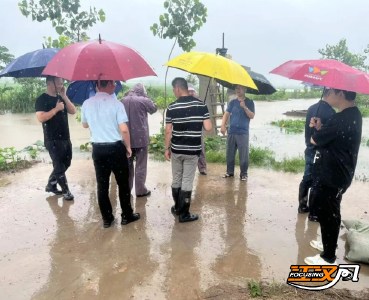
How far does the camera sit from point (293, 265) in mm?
3211

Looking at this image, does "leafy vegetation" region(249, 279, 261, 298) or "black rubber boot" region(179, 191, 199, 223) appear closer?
"leafy vegetation" region(249, 279, 261, 298)

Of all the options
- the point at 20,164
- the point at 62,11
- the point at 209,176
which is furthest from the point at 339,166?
the point at 62,11

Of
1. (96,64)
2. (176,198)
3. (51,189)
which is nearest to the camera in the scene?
(96,64)

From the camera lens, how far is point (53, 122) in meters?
4.56

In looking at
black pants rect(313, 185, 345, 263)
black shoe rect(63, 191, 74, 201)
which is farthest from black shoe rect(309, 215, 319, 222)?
black shoe rect(63, 191, 74, 201)

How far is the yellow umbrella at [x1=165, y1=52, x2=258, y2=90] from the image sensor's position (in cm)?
376

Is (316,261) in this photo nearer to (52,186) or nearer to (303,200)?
(303,200)

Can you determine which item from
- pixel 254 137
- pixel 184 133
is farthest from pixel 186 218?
pixel 254 137

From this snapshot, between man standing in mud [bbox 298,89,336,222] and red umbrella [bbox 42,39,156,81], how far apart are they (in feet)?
6.71

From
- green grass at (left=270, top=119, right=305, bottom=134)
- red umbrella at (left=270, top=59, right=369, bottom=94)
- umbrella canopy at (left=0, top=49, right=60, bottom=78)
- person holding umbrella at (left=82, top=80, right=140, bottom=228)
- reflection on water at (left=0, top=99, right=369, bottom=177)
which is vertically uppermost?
umbrella canopy at (left=0, top=49, right=60, bottom=78)

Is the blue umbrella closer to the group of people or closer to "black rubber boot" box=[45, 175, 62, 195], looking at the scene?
the group of people

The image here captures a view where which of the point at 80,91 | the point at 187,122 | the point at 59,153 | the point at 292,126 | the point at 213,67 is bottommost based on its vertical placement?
the point at 292,126

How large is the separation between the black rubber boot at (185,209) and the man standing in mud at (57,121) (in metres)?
1.81

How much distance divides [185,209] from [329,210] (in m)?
1.75
